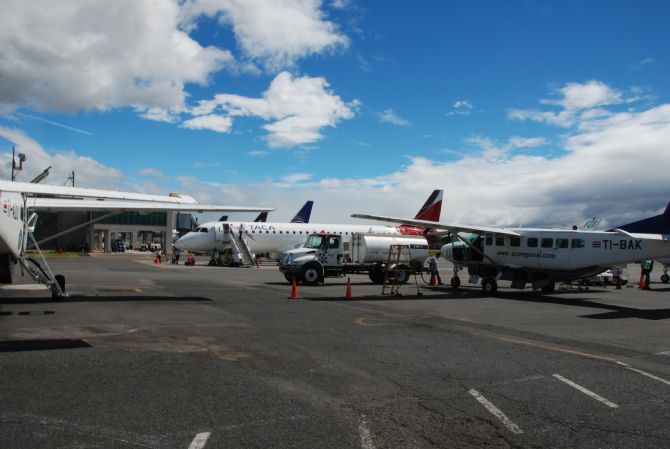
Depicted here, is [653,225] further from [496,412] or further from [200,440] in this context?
[200,440]

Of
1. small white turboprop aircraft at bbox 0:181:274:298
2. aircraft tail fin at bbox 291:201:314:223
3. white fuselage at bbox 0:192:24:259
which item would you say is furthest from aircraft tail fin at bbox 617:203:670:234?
aircraft tail fin at bbox 291:201:314:223

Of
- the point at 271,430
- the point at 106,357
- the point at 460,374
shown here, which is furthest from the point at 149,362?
the point at 460,374

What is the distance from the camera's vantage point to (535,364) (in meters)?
8.62

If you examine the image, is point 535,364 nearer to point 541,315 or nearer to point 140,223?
point 541,315

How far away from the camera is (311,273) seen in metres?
25.5

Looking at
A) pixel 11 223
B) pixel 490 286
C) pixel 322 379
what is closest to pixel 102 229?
pixel 490 286

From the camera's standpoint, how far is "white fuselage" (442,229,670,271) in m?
20.2

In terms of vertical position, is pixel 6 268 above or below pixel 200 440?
above

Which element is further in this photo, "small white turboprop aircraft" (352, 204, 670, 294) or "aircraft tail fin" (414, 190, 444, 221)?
"aircraft tail fin" (414, 190, 444, 221)

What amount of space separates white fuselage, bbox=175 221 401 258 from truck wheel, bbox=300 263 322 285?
17891 mm

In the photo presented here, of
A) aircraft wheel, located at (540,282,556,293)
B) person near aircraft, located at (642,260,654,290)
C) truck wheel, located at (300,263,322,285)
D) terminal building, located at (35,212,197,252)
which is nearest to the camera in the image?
→ aircraft wheel, located at (540,282,556,293)

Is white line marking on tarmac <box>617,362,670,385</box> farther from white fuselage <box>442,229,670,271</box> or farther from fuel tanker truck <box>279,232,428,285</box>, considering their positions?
fuel tanker truck <box>279,232,428,285</box>

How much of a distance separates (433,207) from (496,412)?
140ft

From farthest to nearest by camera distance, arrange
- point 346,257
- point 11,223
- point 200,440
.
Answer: point 346,257 → point 11,223 → point 200,440
